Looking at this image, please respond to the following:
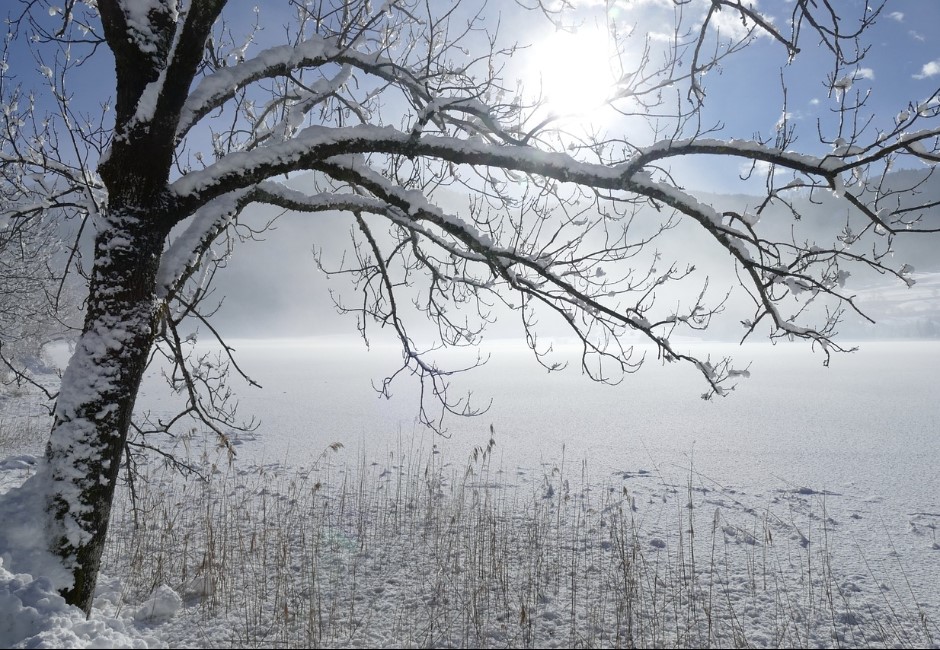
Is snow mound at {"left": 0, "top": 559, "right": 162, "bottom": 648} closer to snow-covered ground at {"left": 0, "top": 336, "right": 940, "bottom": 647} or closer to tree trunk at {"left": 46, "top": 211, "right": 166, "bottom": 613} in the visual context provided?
snow-covered ground at {"left": 0, "top": 336, "right": 940, "bottom": 647}

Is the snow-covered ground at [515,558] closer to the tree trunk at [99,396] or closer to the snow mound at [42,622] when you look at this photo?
the snow mound at [42,622]

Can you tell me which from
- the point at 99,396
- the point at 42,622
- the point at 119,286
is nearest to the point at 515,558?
the point at 42,622

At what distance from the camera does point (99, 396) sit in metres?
2.66

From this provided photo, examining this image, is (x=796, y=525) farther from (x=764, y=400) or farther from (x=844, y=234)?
(x=764, y=400)

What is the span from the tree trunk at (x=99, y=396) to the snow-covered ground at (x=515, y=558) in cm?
25

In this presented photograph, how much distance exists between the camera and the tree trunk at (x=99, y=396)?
257 centimetres

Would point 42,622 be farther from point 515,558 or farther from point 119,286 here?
point 515,558

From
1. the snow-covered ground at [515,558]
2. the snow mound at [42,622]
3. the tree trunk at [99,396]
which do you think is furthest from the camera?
the snow-covered ground at [515,558]

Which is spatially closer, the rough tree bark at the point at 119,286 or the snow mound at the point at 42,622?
the snow mound at the point at 42,622

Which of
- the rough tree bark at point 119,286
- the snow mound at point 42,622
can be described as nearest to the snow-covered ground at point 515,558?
the snow mound at point 42,622

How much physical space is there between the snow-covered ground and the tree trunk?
0.25 metres

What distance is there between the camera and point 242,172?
9.55ft

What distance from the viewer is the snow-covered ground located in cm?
322

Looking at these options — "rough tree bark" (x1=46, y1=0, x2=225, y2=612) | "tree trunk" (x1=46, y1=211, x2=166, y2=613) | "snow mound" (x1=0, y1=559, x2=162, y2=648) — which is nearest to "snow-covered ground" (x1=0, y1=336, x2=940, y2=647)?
"snow mound" (x1=0, y1=559, x2=162, y2=648)
